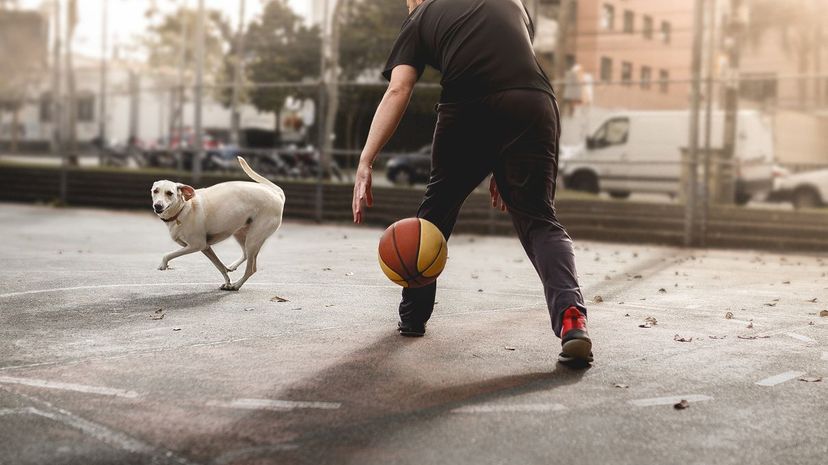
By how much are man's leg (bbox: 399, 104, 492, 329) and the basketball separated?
116 mm

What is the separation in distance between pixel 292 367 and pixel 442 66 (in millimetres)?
1704

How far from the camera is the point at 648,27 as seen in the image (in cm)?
1723

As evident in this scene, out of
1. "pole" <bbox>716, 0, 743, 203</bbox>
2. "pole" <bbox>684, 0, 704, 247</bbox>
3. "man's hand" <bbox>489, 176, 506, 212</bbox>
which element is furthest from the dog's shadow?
"pole" <bbox>716, 0, 743, 203</bbox>

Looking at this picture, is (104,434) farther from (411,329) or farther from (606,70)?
(606,70)

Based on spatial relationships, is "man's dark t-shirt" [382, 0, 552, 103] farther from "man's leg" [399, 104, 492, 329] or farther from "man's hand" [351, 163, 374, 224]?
"man's hand" [351, 163, 374, 224]

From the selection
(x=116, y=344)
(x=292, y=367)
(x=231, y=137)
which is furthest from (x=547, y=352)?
(x=231, y=137)

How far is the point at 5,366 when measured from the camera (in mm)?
4551

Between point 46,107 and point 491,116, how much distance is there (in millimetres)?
25645

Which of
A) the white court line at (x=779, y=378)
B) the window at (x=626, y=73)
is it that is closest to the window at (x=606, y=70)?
the window at (x=626, y=73)

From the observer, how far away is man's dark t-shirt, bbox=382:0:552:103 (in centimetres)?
519

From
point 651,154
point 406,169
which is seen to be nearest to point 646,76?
point 651,154

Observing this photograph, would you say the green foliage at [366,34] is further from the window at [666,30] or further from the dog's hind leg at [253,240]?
the dog's hind leg at [253,240]

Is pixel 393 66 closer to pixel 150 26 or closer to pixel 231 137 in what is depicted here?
pixel 231 137

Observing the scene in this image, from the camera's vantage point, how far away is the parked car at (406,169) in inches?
704
